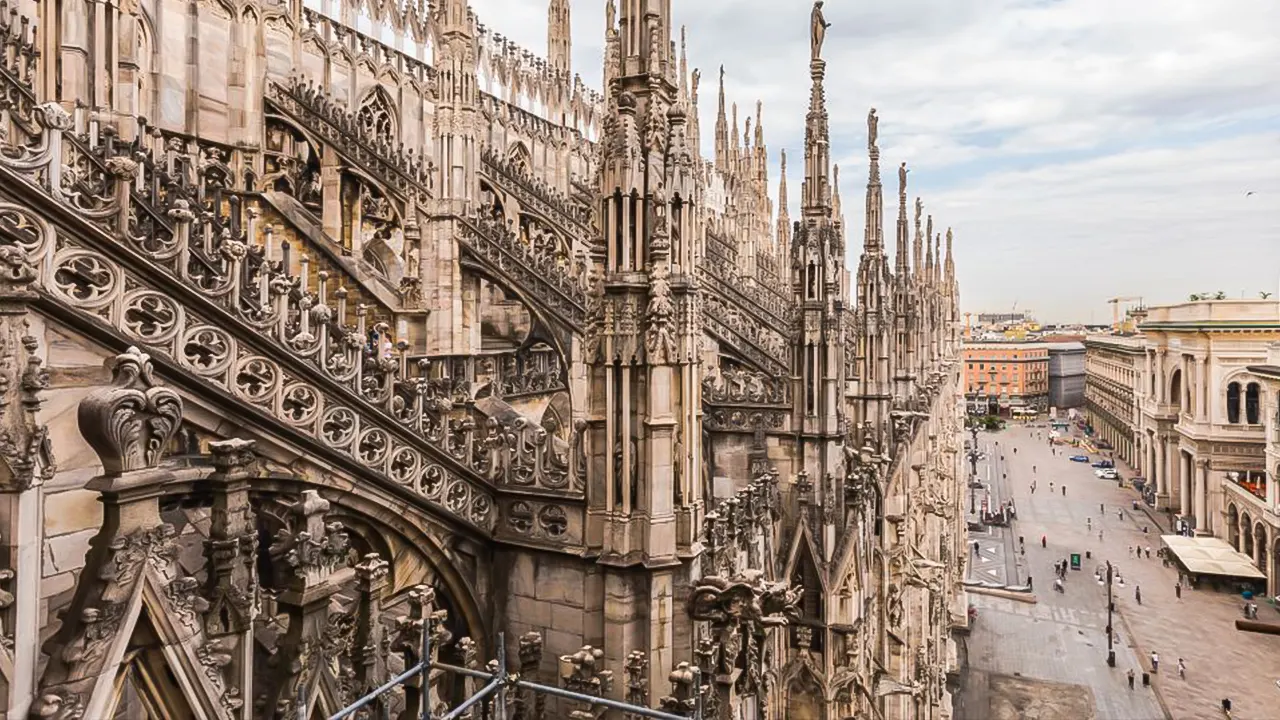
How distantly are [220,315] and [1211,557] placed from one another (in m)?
47.3

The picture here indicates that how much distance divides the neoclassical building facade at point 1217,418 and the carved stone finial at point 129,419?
150 ft

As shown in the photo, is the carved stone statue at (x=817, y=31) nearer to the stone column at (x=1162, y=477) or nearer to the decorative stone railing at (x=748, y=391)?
the decorative stone railing at (x=748, y=391)

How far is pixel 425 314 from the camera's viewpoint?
54.7 feet

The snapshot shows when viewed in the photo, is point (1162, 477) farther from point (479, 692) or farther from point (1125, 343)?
point (479, 692)

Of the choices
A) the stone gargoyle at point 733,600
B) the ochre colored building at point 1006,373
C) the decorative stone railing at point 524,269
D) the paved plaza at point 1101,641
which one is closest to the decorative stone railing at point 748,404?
the decorative stone railing at point 524,269

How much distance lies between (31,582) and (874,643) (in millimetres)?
14562

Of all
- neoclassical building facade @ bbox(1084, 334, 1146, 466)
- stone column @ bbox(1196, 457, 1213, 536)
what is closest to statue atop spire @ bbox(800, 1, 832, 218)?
stone column @ bbox(1196, 457, 1213, 536)

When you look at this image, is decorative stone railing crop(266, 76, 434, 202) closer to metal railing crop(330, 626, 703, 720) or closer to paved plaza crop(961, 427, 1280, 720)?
metal railing crop(330, 626, 703, 720)

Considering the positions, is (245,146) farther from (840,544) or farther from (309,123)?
(840,544)

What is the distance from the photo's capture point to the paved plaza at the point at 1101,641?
2694cm

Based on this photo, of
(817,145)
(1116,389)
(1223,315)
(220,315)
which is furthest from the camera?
(1116,389)

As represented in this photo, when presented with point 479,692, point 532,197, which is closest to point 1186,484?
point 532,197

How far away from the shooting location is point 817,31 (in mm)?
14234

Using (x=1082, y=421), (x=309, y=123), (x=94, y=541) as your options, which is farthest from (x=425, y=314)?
(x=1082, y=421)
